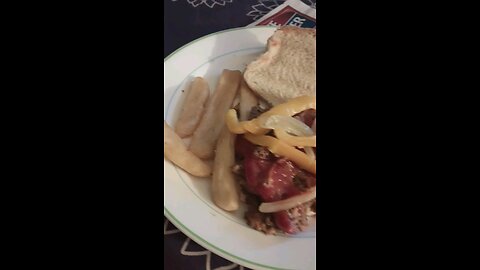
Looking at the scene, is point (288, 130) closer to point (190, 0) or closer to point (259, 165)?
point (259, 165)

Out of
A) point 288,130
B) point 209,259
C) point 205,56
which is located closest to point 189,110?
point 205,56

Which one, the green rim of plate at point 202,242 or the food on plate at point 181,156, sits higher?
the food on plate at point 181,156

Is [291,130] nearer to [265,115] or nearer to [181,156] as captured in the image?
[265,115]

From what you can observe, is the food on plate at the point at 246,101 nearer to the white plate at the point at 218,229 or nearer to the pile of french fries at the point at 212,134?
the pile of french fries at the point at 212,134

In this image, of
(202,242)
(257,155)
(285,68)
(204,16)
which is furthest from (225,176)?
(204,16)

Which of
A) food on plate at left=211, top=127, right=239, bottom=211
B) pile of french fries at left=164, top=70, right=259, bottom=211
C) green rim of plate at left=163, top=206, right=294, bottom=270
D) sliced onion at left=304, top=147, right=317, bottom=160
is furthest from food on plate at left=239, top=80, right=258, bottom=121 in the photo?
green rim of plate at left=163, top=206, right=294, bottom=270

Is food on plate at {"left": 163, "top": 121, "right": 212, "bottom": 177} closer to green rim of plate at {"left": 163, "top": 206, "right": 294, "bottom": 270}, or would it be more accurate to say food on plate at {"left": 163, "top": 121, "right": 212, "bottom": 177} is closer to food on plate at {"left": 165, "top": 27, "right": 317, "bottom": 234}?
food on plate at {"left": 165, "top": 27, "right": 317, "bottom": 234}

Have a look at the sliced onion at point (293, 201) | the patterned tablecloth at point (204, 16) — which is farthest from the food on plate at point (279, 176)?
the patterned tablecloth at point (204, 16)
